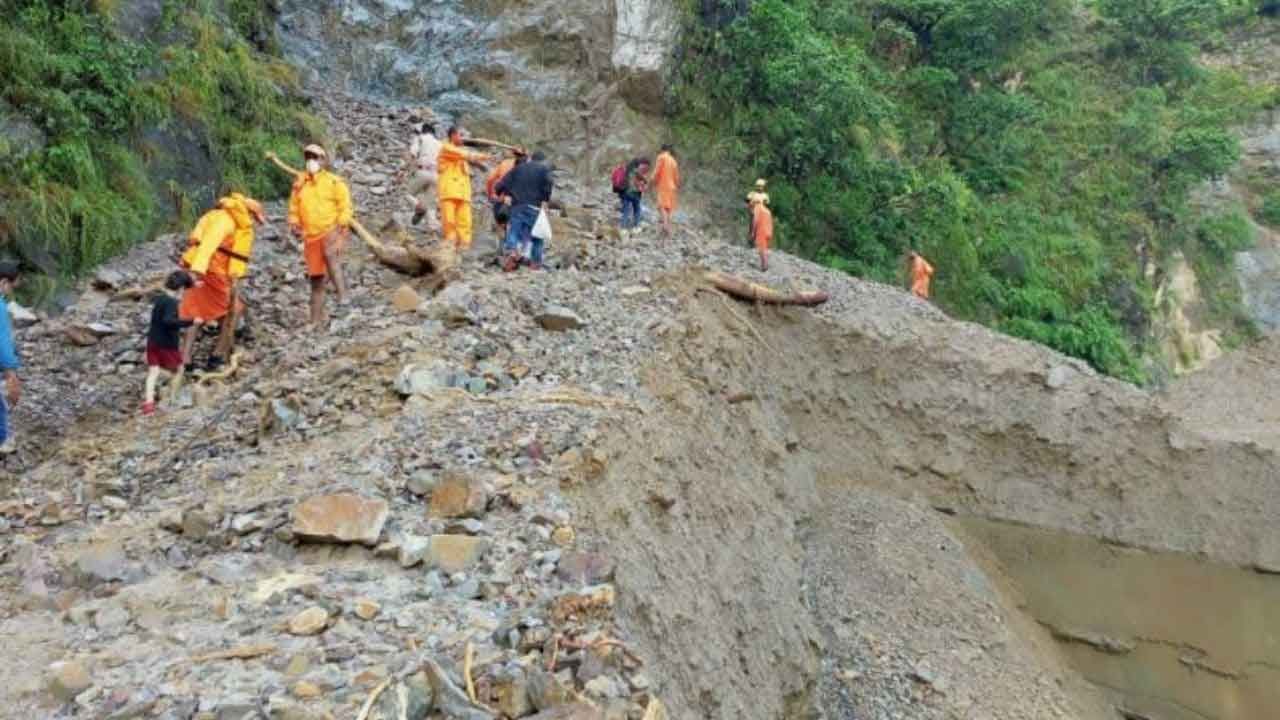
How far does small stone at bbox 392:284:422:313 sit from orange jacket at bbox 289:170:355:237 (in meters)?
0.83

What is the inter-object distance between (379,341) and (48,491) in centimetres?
228

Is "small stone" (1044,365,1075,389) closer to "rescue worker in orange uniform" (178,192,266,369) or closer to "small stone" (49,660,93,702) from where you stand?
"rescue worker in orange uniform" (178,192,266,369)

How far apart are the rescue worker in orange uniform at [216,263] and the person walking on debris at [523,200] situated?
7.95ft

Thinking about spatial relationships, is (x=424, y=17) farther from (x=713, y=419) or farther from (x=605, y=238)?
(x=713, y=419)

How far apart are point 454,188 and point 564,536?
5432mm

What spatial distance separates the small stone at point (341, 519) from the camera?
450cm

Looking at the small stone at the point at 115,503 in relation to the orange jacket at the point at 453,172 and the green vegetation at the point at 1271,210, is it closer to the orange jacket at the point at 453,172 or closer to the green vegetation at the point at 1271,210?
the orange jacket at the point at 453,172

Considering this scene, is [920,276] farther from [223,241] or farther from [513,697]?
[513,697]

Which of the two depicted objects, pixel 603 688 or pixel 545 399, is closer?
→ pixel 603 688

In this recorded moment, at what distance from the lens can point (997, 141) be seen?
67.6 ft

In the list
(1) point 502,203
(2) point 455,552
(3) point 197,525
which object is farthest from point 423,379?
(1) point 502,203

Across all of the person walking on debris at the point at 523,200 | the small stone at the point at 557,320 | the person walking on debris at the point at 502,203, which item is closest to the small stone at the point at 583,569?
the small stone at the point at 557,320

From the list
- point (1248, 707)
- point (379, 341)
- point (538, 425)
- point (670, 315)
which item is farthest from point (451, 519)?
point (1248, 707)

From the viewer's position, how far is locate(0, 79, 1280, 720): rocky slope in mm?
3730
